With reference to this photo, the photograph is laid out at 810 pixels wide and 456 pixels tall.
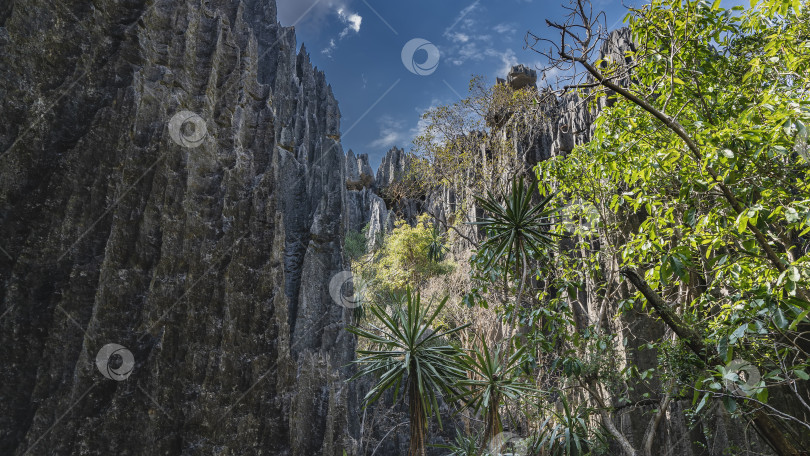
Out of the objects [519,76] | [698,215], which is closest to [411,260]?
[519,76]

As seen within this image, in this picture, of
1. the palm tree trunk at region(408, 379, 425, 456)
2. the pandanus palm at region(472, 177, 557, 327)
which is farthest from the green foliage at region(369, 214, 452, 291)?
the palm tree trunk at region(408, 379, 425, 456)

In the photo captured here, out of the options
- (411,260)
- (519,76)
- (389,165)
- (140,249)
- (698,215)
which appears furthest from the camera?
(389,165)

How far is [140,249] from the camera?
6.47 meters

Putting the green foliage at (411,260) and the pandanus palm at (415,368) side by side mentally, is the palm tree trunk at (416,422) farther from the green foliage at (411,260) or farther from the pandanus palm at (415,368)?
the green foliage at (411,260)

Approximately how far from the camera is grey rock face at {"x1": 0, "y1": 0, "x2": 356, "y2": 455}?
17.2 ft

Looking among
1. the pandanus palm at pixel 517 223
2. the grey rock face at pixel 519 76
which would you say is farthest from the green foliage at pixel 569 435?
the grey rock face at pixel 519 76

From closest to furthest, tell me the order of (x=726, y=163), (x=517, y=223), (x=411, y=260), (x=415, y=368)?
1. (x=726, y=163)
2. (x=415, y=368)
3. (x=517, y=223)
4. (x=411, y=260)

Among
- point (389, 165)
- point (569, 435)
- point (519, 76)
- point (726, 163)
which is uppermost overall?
point (389, 165)

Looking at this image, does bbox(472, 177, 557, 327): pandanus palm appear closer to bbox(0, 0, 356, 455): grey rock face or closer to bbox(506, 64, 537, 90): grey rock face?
bbox(0, 0, 356, 455): grey rock face

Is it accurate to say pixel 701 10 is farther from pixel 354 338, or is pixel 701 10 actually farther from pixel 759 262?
pixel 354 338

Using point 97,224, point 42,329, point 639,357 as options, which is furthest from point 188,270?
point 639,357

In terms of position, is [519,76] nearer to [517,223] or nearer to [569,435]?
[517,223]

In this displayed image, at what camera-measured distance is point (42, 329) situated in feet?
16.9

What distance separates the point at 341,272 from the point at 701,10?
872 inches
